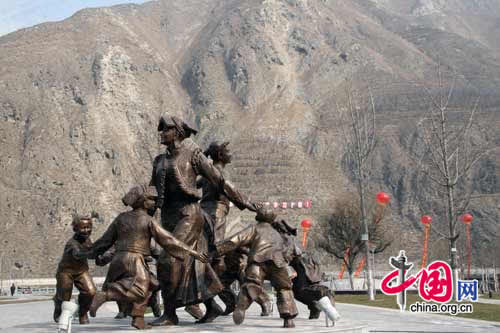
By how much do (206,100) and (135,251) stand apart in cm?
12678

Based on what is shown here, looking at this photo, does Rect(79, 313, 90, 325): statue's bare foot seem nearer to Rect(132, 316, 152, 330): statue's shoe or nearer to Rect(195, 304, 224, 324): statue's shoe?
Rect(195, 304, 224, 324): statue's shoe

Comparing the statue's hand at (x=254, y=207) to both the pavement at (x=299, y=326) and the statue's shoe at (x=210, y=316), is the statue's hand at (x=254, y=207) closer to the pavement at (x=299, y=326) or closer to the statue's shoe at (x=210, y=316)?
the statue's shoe at (x=210, y=316)

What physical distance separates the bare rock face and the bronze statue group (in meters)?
74.3

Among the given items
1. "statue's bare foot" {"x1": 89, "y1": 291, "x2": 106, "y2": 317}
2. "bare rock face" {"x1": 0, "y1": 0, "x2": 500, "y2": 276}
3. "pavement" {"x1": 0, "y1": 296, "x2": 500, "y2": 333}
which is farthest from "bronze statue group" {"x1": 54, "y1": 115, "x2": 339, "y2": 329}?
"bare rock face" {"x1": 0, "y1": 0, "x2": 500, "y2": 276}

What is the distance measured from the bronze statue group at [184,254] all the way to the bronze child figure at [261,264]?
0.05ft

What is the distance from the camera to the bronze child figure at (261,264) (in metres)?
11.8

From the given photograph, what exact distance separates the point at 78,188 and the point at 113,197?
651 cm

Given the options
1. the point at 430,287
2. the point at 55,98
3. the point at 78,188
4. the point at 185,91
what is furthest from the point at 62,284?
the point at 185,91

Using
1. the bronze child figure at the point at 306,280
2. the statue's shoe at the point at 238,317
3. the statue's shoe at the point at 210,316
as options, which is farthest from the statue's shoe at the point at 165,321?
the bronze child figure at the point at 306,280

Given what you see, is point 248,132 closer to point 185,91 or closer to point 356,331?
point 185,91

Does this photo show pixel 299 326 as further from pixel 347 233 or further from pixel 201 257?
pixel 347 233

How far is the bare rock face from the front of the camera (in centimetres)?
10062

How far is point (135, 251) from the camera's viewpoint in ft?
36.6

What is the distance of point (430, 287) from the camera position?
20.3 metres
